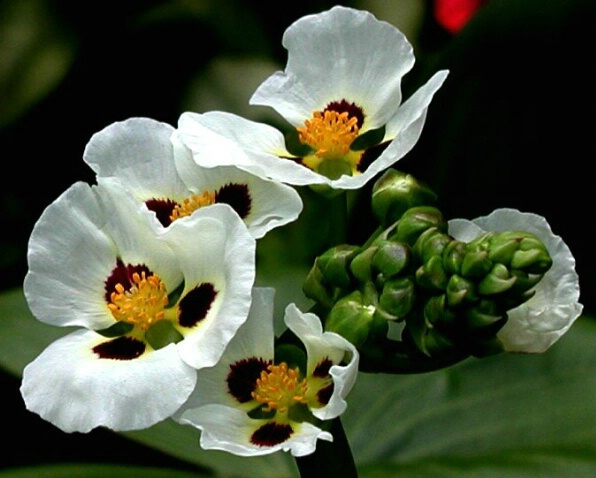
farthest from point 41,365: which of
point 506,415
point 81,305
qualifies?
point 506,415

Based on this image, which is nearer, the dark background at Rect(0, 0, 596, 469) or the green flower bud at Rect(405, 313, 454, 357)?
the green flower bud at Rect(405, 313, 454, 357)

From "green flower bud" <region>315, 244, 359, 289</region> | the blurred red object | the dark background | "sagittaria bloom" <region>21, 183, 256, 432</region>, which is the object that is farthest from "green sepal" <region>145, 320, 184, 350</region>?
the blurred red object

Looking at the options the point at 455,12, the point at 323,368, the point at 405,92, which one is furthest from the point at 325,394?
the point at 455,12

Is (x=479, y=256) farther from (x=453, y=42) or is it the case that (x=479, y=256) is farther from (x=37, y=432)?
(x=37, y=432)

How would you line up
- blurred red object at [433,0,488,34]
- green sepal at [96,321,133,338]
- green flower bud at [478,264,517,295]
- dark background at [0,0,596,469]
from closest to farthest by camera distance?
green flower bud at [478,264,517,295] → green sepal at [96,321,133,338] → dark background at [0,0,596,469] → blurred red object at [433,0,488,34]

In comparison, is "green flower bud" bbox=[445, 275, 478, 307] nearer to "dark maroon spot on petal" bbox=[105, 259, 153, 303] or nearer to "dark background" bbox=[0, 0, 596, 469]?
"dark maroon spot on petal" bbox=[105, 259, 153, 303]

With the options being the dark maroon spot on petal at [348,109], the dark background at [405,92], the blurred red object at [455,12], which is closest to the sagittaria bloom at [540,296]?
the dark maroon spot on petal at [348,109]
